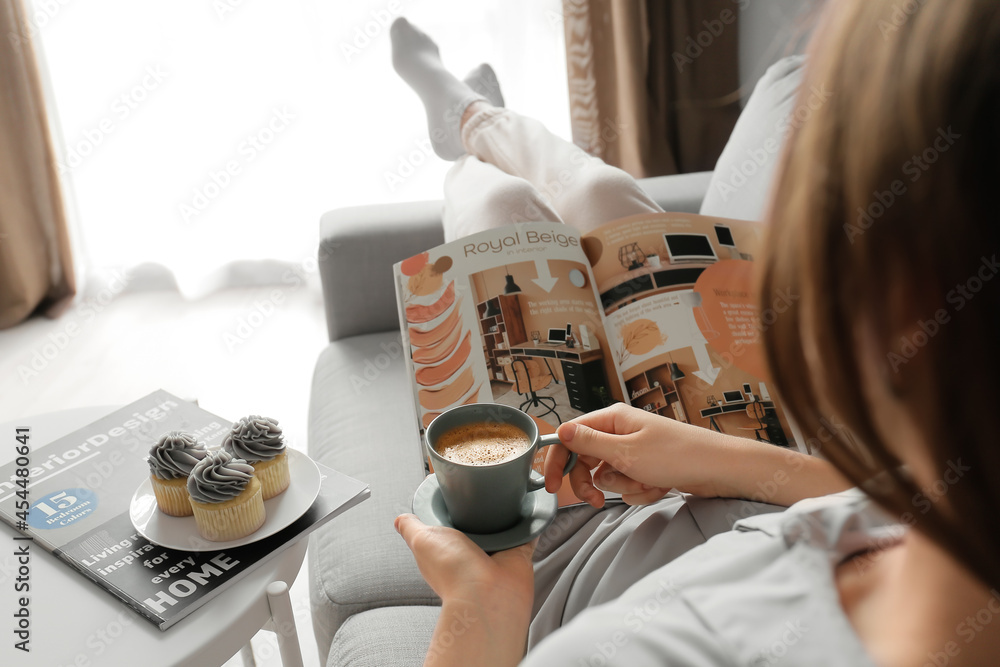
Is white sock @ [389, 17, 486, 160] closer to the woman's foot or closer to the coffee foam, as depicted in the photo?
the woman's foot

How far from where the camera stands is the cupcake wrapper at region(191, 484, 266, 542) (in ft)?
2.38

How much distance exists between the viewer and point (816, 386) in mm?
332

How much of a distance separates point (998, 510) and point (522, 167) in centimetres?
119

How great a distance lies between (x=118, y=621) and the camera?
0.68 meters

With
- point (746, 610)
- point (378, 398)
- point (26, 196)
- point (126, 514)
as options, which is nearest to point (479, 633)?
point (746, 610)

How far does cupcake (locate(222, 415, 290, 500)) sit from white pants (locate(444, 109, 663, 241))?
470 mm

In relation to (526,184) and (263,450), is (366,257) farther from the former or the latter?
(263,450)

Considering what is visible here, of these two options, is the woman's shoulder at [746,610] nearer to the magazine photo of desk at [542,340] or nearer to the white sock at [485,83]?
the magazine photo of desk at [542,340]

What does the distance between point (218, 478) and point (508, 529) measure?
32 centimetres

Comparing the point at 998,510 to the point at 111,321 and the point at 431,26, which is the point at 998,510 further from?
the point at 111,321

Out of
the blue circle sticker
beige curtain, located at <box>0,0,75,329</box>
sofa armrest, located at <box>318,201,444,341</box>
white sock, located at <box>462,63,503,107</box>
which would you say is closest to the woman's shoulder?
the blue circle sticker

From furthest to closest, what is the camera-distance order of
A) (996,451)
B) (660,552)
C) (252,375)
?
(252,375), (660,552), (996,451)

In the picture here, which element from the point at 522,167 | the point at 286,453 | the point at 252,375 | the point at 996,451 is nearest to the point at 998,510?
the point at 996,451

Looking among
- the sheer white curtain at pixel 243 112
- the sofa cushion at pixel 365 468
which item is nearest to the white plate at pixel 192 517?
the sofa cushion at pixel 365 468
